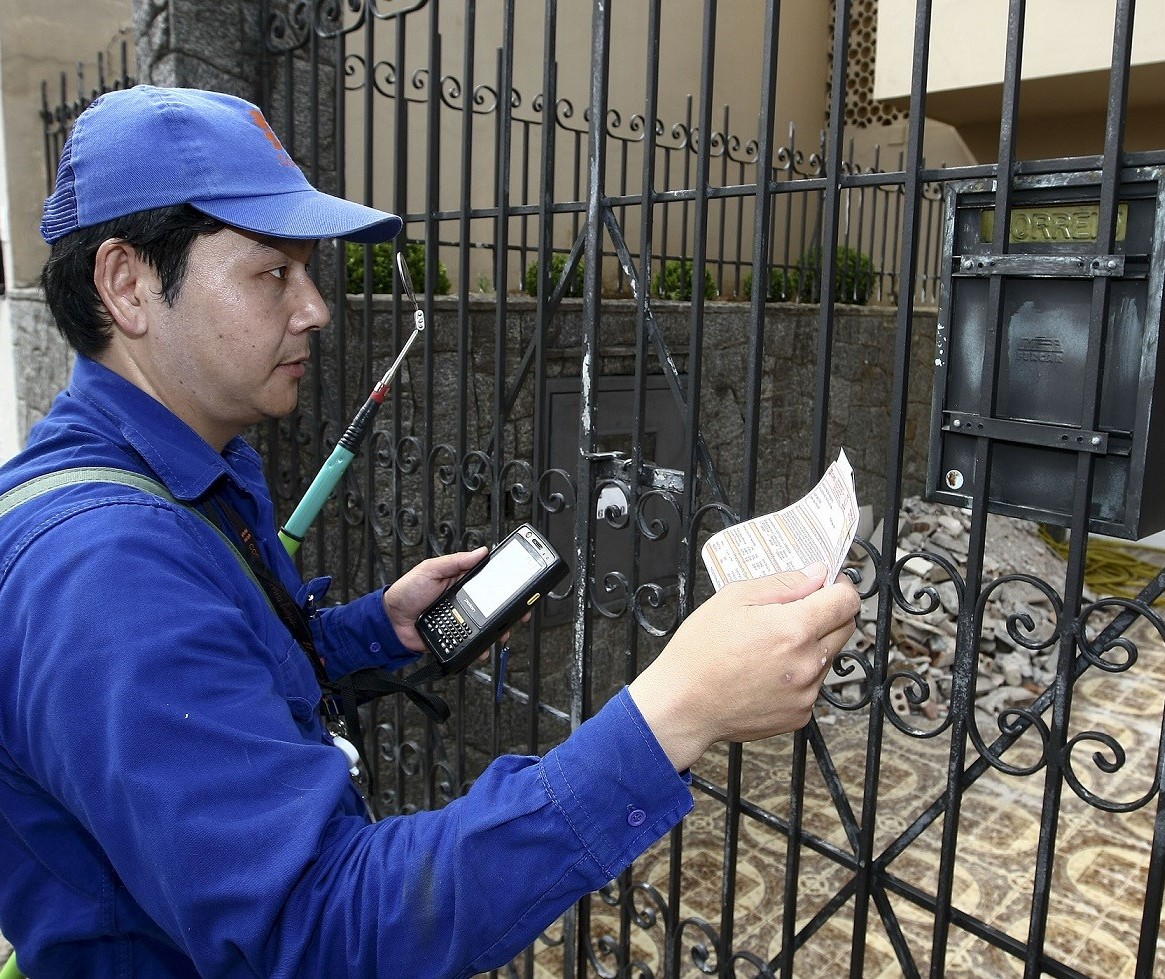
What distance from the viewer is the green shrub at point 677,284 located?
5.51m

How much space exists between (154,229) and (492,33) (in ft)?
21.1

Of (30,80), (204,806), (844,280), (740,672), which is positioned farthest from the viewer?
(844,280)

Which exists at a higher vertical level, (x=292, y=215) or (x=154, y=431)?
(x=292, y=215)

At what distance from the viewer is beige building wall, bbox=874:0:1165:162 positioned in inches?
232

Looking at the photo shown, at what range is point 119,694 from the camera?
940 mm

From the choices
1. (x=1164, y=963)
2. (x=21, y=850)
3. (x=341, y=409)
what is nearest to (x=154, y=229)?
(x=21, y=850)

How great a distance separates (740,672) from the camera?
1.07 m

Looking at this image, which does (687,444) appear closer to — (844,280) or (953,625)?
(953,625)

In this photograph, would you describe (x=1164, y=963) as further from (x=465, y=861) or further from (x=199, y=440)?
(x=199, y=440)

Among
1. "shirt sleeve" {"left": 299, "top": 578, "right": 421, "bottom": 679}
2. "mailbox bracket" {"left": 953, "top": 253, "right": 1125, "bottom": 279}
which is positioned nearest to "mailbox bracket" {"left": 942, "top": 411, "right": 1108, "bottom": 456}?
"mailbox bracket" {"left": 953, "top": 253, "right": 1125, "bottom": 279}

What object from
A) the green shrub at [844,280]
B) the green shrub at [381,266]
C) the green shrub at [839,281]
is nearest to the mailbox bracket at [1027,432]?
the green shrub at [381,266]

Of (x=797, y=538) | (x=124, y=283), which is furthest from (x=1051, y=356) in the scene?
(x=124, y=283)

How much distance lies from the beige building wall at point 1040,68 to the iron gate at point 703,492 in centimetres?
157

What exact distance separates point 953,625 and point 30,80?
6.08 m
